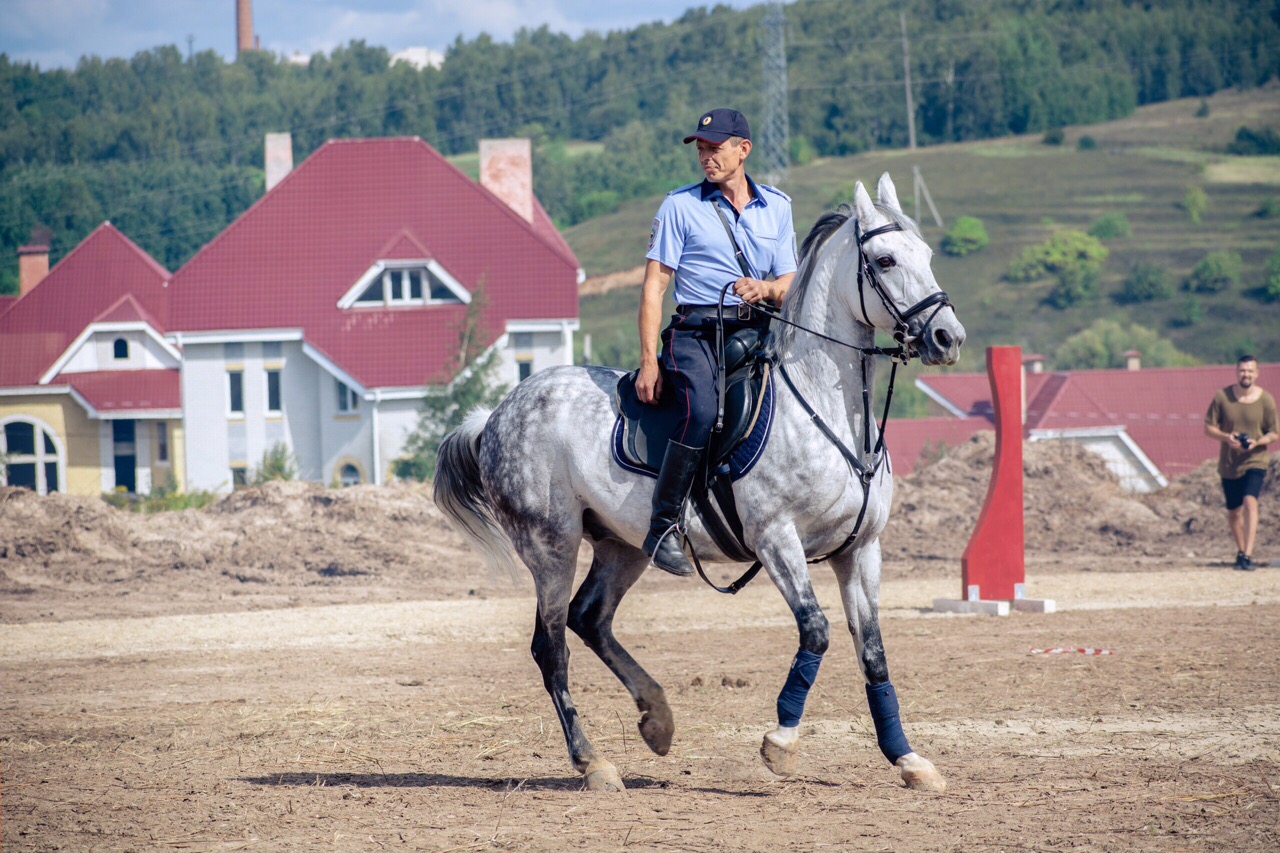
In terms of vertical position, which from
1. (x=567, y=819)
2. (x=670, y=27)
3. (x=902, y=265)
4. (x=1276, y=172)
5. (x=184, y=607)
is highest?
(x=670, y=27)

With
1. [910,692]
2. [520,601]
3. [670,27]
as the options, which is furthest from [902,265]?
[670,27]

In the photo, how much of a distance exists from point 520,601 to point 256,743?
7.58 meters

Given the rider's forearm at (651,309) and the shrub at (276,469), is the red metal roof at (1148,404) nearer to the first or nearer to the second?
the shrub at (276,469)

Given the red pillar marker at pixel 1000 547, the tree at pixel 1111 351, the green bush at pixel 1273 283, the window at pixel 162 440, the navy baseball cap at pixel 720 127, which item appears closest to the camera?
the navy baseball cap at pixel 720 127

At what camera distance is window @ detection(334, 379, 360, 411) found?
42906 mm

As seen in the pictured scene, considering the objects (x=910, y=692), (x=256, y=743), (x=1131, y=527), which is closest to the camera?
(x=256, y=743)

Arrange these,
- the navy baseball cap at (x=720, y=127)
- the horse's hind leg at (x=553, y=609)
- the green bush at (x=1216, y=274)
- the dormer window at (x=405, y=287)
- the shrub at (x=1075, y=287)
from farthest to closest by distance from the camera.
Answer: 1. the shrub at (x=1075, y=287)
2. the green bush at (x=1216, y=274)
3. the dormer window at (x=405, y=287)
4. the horse's hind leg at (x=553, y=609)
5. the navy baseball cap at (x=720, y=127)

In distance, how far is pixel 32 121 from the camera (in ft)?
332

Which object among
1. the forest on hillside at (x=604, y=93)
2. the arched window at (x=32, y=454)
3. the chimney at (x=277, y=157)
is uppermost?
the forest on hillside at (x=604, y=93)

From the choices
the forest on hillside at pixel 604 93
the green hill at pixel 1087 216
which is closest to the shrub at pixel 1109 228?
the green hill at pixel 1087 216

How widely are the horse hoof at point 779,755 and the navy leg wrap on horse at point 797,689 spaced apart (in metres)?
0.10

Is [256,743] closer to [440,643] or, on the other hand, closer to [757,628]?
[440,643]

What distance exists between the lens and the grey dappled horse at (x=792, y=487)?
22.0 ft

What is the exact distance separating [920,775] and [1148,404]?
31.4 meters
